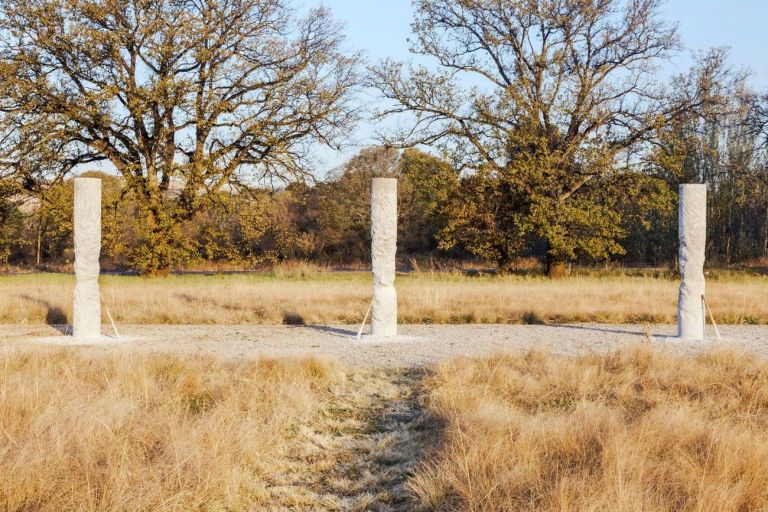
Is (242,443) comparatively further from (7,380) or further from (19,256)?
(19,256)

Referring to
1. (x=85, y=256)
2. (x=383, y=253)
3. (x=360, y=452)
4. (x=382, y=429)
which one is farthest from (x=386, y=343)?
(x=360, y=452)

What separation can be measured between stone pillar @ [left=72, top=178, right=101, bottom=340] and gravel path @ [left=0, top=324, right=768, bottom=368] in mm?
651

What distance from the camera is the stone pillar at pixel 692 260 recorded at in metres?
12.1

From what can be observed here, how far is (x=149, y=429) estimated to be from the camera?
240 inches

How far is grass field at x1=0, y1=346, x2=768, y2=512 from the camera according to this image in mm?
4945

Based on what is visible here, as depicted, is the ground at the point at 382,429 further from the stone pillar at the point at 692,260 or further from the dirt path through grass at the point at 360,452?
the stone pillar at the point at 692,260

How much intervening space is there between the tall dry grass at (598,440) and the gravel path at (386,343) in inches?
69.1

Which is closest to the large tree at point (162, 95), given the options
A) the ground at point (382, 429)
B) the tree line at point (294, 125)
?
the tree line at point (294, 125)

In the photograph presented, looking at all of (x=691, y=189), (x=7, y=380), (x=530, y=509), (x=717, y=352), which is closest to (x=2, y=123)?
(x=7, y=380)

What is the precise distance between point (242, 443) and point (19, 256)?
40822 millimetres

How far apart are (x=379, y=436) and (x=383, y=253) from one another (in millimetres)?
5409

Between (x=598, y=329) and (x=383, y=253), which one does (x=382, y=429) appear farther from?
(x=598, y=329)

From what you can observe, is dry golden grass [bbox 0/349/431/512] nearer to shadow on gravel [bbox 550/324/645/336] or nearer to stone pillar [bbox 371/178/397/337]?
stone pillar [bbox 371/178/397/337]

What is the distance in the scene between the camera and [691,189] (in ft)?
40.0
